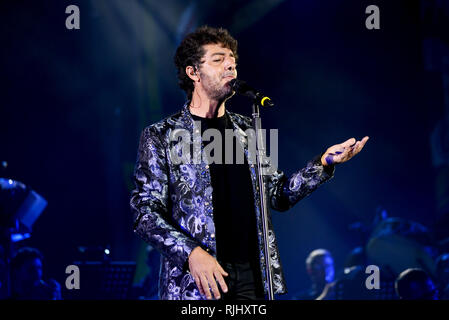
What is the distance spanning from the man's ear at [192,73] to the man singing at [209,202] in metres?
0.09

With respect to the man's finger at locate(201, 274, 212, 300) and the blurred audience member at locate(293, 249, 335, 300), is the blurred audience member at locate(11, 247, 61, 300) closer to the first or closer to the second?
the blurred audience member at locate(293, 249, 335, 300)

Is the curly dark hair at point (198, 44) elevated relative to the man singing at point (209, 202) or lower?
elevated

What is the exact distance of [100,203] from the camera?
266 inches

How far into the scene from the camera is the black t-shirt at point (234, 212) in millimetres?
2055

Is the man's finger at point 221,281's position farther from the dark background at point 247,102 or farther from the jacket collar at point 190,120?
the dark background at point 247,102

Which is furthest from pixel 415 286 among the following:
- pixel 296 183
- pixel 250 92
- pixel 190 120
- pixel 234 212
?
pixel 250 92

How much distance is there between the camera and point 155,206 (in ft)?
6.60

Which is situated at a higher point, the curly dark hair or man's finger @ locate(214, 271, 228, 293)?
the curly dark hair

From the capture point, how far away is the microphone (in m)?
2.03

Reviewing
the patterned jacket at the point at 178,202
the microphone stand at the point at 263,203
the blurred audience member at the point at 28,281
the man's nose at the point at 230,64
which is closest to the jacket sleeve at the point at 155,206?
the patterned jacket at the point at 178,202

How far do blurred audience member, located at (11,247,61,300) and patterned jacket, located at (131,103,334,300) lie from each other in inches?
133

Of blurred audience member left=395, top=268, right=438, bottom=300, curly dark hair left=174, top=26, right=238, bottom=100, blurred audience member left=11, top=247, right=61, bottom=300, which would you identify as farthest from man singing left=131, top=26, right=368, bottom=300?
blurred audience member left=11, top=247, right=61, bottom=300

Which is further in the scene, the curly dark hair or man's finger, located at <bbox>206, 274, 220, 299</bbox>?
the curly dark hair

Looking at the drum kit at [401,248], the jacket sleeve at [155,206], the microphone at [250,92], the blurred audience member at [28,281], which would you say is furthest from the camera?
the drum kit at [401,248]
